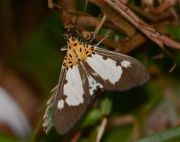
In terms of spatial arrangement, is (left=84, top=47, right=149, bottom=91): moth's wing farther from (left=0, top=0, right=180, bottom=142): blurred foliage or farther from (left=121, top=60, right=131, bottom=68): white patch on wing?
(left=0, top=0, right=180, bottom=142): blurred foliage

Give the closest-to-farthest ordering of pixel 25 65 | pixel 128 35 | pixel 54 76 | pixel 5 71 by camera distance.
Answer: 1. pixel 128 35
2. pixel 54 76
3. pixel 25 65
4. pixel 5 71

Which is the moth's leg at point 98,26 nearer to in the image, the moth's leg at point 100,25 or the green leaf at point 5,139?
the moth's leg at point 100,25

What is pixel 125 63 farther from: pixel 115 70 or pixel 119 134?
pixel 119 134

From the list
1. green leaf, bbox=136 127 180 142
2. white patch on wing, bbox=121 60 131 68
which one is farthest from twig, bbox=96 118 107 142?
white patch on wing, bbox=121 60 131 68

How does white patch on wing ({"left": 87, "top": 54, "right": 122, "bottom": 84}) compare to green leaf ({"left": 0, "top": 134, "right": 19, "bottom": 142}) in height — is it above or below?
above

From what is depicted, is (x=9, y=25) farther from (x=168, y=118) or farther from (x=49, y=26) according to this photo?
(x=168, y=118)

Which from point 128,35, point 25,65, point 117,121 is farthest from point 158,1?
point 25,65
